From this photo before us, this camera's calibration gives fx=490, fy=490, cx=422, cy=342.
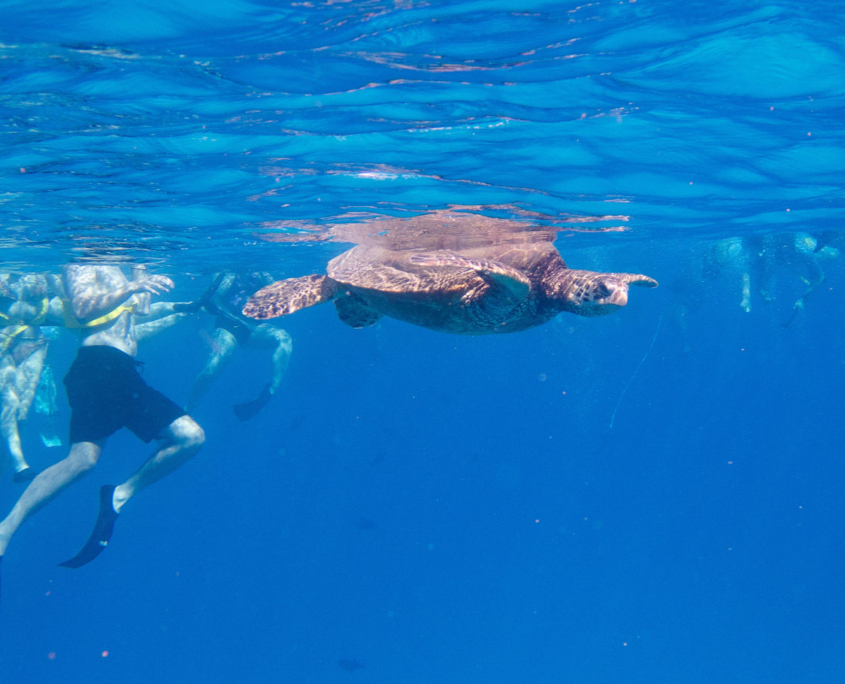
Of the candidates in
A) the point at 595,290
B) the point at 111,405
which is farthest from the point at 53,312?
the point at 595,290

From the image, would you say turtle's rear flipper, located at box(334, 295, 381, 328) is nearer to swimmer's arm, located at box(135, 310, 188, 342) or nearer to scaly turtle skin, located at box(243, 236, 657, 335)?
scaly turtle skin, located at box(243, 236, 657, 335)

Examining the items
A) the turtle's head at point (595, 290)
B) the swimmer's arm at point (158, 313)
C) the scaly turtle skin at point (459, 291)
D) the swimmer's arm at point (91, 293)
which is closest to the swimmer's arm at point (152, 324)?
the swimmer's arm at point (158, 313)

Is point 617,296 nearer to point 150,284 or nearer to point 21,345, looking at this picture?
point 150,284

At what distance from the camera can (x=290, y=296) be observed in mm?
7391

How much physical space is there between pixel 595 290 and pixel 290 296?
437 cm

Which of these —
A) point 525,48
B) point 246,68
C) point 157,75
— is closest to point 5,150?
point 157,75

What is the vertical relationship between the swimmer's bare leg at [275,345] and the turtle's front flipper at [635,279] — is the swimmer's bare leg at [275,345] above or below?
Result: below

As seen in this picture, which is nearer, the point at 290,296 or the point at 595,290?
the point at 595,290

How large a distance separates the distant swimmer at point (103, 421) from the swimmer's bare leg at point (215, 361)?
179 inches

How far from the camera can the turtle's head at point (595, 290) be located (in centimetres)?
537

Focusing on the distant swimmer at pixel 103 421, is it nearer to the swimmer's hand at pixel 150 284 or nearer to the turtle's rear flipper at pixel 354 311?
the swimmer's hand at pixel 150 284

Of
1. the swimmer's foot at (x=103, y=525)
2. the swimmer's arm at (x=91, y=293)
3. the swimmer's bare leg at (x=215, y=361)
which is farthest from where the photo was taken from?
the swimmer's bare leg at (x=215, y=361)

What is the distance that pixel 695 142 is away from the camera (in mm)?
7738

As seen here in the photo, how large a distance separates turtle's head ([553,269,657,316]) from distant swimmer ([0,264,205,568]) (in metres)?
7.52
